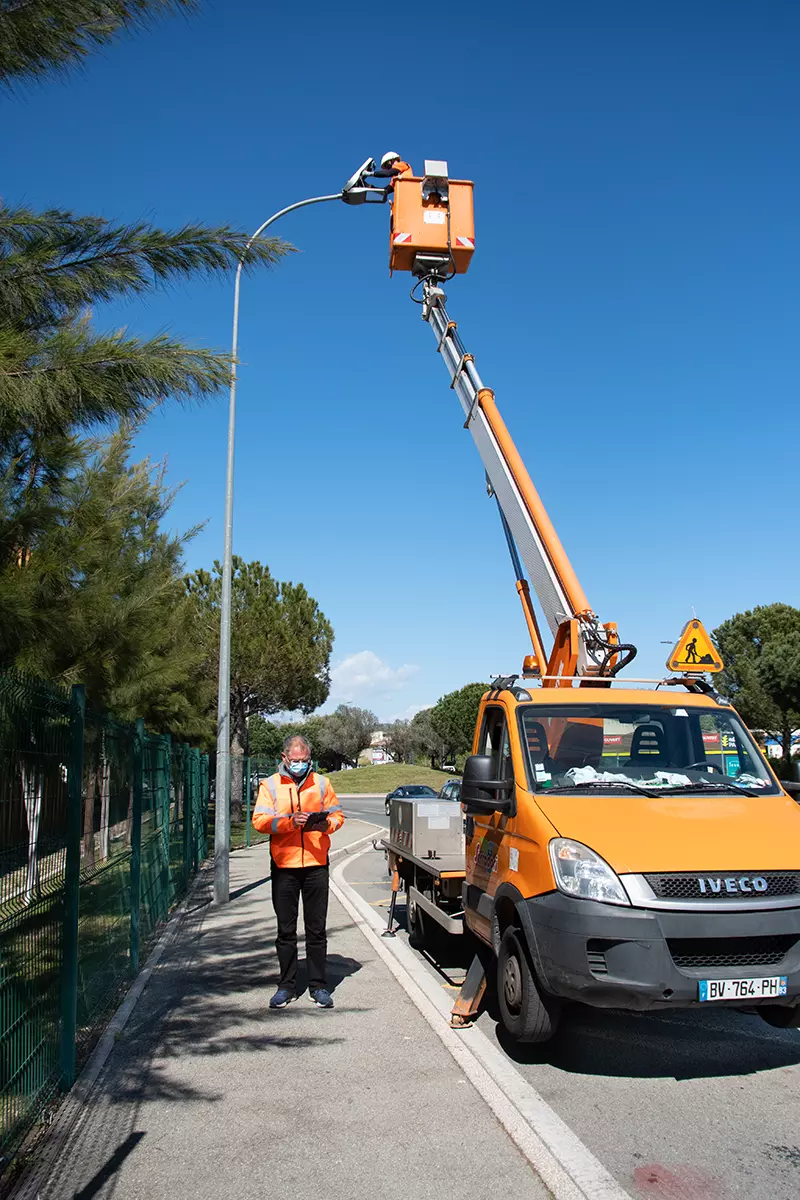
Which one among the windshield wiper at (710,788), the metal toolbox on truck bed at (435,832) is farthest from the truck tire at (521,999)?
the metal toolbox on truck bed at (435,832)

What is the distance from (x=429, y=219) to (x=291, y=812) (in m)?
8.42

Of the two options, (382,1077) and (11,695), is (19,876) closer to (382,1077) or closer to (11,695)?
(11,695)

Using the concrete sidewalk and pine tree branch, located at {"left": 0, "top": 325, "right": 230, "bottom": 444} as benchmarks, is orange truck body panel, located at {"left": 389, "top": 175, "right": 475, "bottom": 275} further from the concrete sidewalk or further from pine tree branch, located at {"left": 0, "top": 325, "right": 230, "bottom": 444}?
the concrete sidewalk

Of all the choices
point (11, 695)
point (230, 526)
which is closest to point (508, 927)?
point (11, 695)

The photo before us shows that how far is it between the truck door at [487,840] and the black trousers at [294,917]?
3.67ft

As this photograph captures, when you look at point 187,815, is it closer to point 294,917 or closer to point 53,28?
point 294,917

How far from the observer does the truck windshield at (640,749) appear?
596 centimetres

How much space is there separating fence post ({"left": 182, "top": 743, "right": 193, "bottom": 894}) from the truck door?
768 centimetres

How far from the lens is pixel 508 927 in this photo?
18.3 feet

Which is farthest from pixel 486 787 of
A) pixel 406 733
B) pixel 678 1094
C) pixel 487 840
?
pixel 406 733

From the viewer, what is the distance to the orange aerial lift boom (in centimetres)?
993

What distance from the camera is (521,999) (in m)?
5.28

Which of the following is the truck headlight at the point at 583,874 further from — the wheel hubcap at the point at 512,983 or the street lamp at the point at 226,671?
the street lamp at the point at 226,671

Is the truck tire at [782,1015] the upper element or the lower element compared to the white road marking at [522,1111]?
upper
